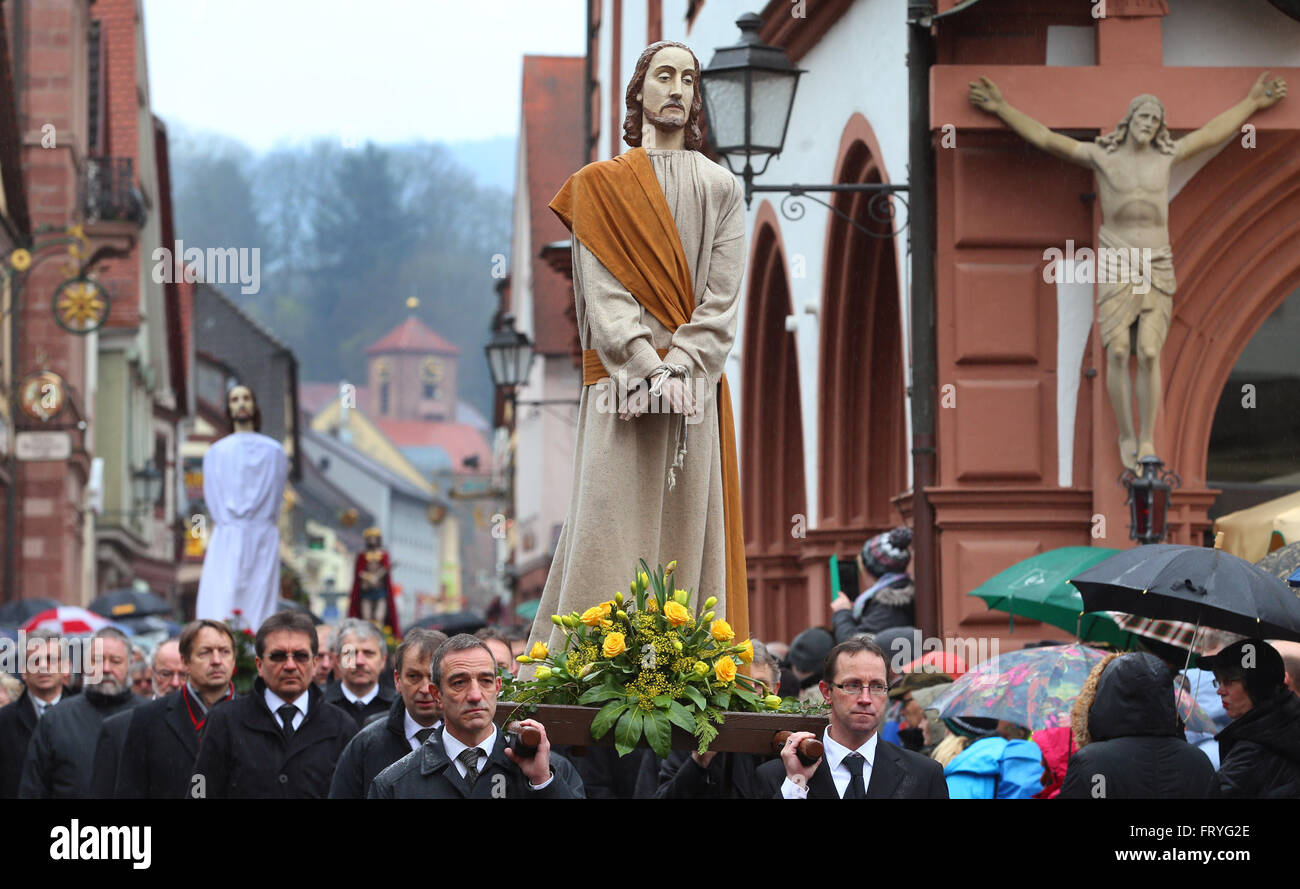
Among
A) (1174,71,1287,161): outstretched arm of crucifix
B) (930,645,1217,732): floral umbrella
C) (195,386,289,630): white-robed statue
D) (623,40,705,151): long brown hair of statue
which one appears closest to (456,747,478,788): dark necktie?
(623,40,705,151): long brown hair of statue

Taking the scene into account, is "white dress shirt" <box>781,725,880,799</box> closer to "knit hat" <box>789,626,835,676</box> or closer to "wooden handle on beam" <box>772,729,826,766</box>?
"wooden handle on beam" <box>772,729,826,766</box>

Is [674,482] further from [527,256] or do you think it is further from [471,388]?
[471,388]

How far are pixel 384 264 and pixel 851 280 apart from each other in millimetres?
173526

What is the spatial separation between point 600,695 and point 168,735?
3.20m

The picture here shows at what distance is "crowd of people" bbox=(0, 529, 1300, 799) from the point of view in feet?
19.5

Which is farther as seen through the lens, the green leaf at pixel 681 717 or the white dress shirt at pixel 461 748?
the white dress shirt at pixel 461 748

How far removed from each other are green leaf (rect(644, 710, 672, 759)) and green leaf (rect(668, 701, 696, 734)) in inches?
0.8

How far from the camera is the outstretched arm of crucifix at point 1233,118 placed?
12.6 metres

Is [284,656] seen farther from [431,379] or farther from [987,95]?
[431,379]

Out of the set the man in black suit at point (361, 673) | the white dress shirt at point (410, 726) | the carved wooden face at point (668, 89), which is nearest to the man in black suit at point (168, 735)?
the man in black suit at point (361, 673)

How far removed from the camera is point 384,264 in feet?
618

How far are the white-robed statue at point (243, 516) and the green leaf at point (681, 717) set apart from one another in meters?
7.75

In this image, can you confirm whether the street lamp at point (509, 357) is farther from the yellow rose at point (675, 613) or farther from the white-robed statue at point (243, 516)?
the yellow rose at point (675, 613)
